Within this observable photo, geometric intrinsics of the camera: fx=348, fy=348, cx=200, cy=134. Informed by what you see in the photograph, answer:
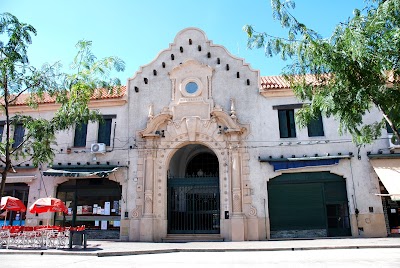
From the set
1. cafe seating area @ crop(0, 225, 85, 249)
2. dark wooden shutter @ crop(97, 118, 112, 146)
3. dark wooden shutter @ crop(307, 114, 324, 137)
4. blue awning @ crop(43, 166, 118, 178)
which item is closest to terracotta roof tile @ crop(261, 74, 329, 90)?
dark wooden shutter @ crop(307, 114, 324, 137)

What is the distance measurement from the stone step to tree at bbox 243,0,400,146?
9784mm

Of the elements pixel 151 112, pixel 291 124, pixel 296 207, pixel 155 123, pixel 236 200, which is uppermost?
pixel 151 112

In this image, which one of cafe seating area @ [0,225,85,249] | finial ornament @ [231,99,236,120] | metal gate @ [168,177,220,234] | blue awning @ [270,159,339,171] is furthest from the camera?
finial ornament @ [231,99,236,120]

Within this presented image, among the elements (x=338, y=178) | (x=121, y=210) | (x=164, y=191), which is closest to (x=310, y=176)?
(x=338, y=178)

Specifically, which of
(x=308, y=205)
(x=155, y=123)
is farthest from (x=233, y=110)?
(x=308, y=205)

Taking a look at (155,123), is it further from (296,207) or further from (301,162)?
(296,207)

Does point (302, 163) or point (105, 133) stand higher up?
point (105, 133)

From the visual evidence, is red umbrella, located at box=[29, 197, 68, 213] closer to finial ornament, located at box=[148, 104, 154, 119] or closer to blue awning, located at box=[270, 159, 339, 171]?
finial ornament, located at box=[148, 104, 154, 119]

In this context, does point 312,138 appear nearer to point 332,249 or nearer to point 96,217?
point 332,249

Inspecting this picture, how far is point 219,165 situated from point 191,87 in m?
4.87

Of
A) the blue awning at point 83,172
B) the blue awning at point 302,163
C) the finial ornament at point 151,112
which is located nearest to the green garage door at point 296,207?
the blue awning at point 302,163

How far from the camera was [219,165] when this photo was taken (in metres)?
19.2

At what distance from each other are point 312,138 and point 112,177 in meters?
11.3

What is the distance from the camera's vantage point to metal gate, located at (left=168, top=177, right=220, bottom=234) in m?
18.9
